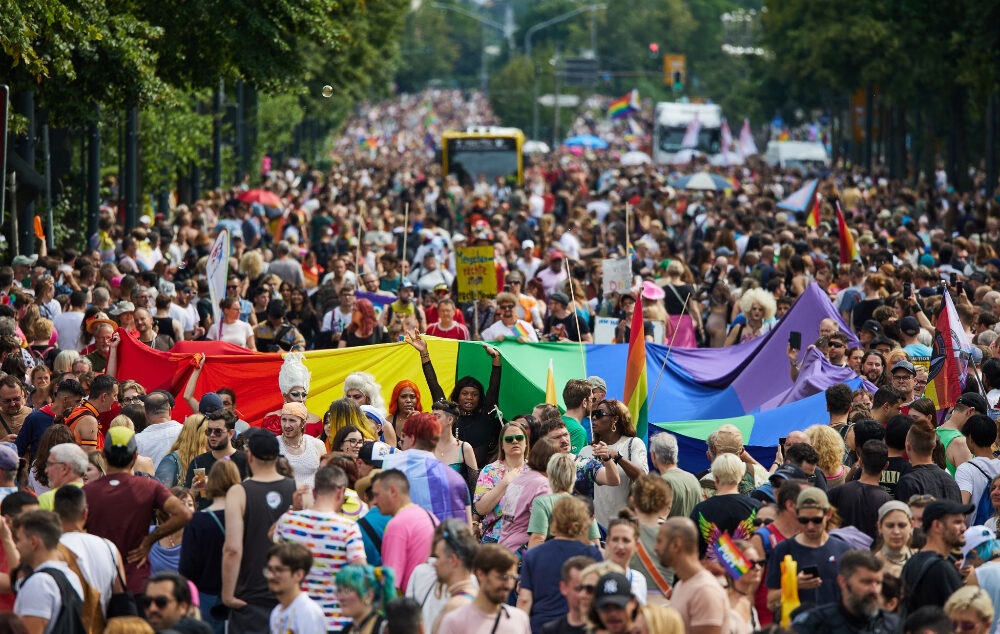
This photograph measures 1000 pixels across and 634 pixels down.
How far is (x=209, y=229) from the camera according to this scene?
87.9 ft

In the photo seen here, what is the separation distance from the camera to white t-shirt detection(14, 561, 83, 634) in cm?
720

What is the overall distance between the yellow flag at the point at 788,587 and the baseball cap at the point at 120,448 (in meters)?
3.21

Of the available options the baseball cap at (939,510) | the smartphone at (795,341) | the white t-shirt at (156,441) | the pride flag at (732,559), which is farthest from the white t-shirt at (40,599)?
the smartphone at (795,341)

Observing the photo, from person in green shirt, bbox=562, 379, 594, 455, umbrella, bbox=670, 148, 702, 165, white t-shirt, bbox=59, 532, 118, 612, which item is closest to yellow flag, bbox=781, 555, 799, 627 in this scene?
white t-shirt, bbox=59, 532, 118, 612

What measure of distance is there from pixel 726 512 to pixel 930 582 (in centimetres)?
132

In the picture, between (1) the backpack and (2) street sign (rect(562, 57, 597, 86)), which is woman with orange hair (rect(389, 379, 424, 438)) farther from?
(2) street sign (rect(562, 57, 597, 86))

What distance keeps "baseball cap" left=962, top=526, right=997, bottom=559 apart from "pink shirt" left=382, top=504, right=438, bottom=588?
2.52 m

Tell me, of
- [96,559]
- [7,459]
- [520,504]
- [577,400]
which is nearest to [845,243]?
[577,400]

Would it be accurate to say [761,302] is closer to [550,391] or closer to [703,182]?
[550,391]

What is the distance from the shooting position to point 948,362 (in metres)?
12.7

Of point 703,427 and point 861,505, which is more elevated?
point 861,505

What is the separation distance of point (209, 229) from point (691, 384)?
13.5 m

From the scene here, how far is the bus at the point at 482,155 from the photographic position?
47094 mm

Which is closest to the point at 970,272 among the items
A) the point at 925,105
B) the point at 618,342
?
the point at 618,342
